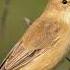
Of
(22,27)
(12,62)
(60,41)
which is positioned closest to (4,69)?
(12,62)

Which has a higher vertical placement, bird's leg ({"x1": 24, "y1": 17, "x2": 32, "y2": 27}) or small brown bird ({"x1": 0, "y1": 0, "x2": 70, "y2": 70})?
bird's leg ({"x1": 24, "y1": 17, "x2": 32, "y2": 27})

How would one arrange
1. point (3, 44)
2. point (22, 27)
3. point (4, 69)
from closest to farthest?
point (4, 69)
point (3, 44)
point (22, 27)

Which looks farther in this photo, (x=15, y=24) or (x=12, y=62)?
(x=15, y=24)

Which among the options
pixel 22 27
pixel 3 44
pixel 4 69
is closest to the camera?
pixel 4 69

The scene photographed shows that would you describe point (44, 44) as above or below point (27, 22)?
below

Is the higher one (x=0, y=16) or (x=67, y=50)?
(x=0, y=16)

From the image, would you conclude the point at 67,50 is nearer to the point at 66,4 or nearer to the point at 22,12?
the point at 66,4

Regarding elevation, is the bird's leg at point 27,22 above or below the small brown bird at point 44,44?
above
